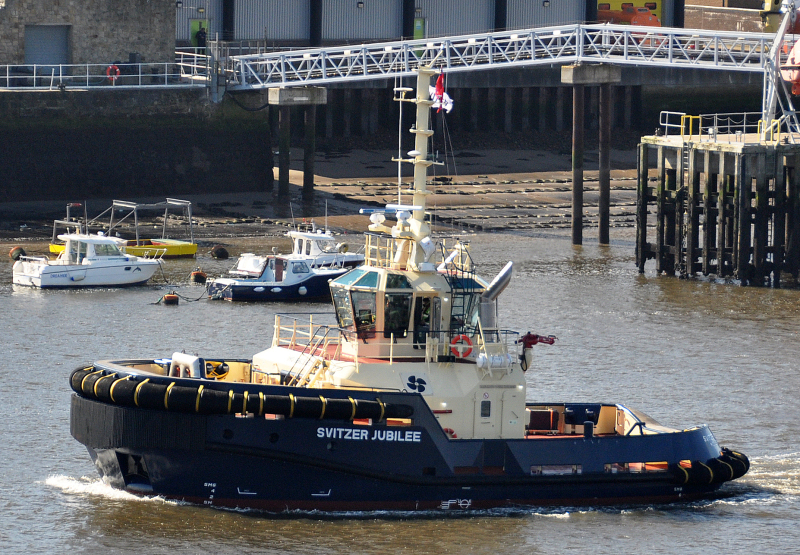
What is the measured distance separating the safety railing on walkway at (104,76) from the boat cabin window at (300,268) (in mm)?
→ 13615

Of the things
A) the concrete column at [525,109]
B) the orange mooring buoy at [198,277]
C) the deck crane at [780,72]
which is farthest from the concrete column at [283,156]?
the deck crane at [780,72]

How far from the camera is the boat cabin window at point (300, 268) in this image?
39.4 metres

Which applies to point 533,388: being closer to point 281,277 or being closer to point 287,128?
point 281,277

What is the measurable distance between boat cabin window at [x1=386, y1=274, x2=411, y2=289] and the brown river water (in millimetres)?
3210

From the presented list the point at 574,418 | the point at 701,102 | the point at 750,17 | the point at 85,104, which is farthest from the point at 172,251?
the point at 750,17

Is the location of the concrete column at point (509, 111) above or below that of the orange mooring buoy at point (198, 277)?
above

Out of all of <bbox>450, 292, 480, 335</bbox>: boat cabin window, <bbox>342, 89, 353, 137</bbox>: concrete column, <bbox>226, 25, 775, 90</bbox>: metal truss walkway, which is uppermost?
<bbox>226, 25, 775, 90</bbox>: metal truss walkway

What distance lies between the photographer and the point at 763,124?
4038cm

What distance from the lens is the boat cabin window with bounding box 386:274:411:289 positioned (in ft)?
70.1

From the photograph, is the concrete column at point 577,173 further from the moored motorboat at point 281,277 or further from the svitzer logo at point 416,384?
the svitzer logo at point 416,384

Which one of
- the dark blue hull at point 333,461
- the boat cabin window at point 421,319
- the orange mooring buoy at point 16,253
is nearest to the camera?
the dark blue hull at point 333,461

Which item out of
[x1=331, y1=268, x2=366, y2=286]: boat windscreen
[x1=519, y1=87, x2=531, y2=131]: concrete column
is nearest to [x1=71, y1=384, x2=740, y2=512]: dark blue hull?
[x1=331, y1=268, x2=366, y2=286]: boat windscreen

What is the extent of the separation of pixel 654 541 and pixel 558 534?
50.7 inches

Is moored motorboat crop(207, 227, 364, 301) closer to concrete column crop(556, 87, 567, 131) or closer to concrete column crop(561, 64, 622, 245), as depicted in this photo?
concrete column crop(561, 64, 622, 245)
